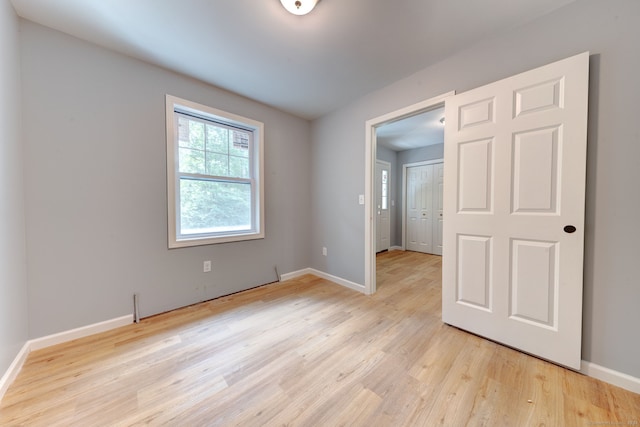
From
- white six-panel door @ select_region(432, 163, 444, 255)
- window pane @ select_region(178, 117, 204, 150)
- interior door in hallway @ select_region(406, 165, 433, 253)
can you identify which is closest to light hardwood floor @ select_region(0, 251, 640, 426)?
window pane @ select_region(178, 117, 204, 150)

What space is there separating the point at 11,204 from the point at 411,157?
5.77 metres

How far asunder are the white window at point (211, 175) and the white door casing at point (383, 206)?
2.98 m

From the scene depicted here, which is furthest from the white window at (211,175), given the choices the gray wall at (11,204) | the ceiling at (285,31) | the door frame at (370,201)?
the door frame at (370,201)

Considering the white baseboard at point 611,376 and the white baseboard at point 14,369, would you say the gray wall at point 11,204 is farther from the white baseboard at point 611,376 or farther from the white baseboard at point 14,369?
the white baseboard at point 611,376

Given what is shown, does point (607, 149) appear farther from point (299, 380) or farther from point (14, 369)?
point (14, 369)

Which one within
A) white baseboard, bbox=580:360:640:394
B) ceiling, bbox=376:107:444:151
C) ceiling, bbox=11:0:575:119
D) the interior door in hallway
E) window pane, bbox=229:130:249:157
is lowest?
white baseboard, bbox=580:360:640:394

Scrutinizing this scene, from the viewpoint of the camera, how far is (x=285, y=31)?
167 centimetres

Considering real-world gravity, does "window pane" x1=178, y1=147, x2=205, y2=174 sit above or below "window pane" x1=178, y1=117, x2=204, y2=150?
below

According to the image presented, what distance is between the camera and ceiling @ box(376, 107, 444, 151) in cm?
337

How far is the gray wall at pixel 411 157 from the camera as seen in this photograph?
4852 millimetres

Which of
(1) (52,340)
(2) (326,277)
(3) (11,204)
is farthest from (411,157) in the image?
(1) (52,340)

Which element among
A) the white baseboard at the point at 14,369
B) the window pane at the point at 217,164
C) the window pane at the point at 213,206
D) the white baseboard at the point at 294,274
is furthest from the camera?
the white baseboard at the point at 294,274

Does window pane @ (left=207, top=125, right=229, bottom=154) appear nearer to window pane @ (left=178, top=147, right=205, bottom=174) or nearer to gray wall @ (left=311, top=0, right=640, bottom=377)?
window pane @ (left=178, top=147, right=205, bottom=174)

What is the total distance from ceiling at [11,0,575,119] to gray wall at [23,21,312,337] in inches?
7.7
